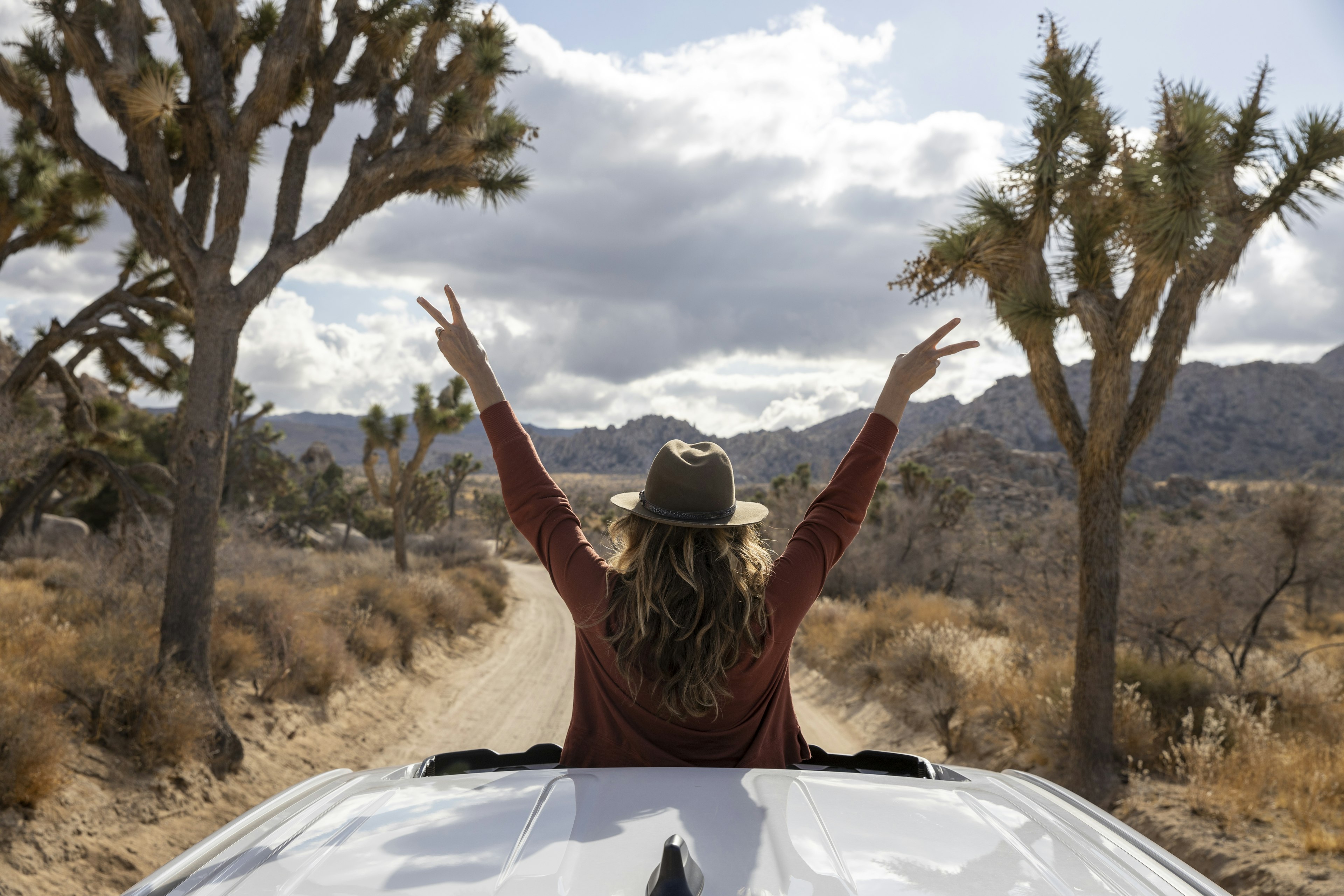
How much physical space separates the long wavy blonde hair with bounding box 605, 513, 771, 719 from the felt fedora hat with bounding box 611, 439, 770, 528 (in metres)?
0.05

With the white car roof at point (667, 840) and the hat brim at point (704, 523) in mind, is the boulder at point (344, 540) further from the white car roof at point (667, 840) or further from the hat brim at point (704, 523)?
the white car roof at point (667, 840)

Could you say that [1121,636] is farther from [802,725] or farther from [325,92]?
[325,92]

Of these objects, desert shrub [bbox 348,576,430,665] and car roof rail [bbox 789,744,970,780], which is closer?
car roof rail [bbox 789,744,970,780]

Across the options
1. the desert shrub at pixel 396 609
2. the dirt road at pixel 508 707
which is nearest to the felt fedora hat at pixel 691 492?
the dirt road at pixel 508 707

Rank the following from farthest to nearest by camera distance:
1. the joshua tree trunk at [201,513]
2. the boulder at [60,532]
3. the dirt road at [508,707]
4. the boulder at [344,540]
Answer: the boulder at [344,540] < the boulder at [60,532] < the dirt road at [508,707] < the joshua tree trunk at [201,513]

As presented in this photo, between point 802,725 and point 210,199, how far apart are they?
9.55m

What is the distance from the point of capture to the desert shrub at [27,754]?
203 inches

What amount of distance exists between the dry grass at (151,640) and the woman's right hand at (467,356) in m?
4.98

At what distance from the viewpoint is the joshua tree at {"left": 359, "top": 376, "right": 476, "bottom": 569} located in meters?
22.5

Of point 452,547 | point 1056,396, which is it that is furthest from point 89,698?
point 452,547

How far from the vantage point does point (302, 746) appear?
8695mm

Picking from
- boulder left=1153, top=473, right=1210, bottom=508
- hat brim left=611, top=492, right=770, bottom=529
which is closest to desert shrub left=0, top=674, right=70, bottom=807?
hat brim left=611, top=492, right=770, bottom=529

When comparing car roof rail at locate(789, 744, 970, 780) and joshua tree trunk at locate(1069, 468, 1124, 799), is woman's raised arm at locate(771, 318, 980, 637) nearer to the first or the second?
car roof rail at locate(789, 744, 970, 780)

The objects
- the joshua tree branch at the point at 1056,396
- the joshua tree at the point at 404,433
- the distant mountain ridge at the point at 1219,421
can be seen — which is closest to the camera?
the joshua tree branch at the point at 1056,396
